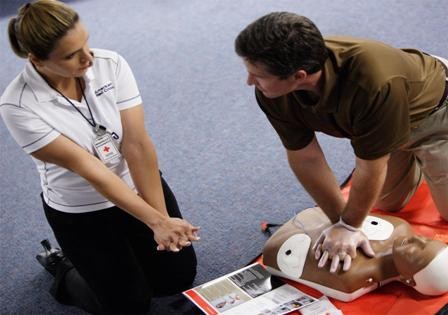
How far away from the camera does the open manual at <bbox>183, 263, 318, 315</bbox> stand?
1854 millimetres

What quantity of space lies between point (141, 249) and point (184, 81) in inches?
60.9

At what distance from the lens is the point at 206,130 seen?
2959 mm

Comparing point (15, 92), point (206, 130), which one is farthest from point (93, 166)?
point (206, 130)

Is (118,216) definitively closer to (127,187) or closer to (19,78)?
(127,187)

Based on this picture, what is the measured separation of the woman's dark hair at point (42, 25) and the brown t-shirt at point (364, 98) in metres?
0.58

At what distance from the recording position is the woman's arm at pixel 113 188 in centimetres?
171

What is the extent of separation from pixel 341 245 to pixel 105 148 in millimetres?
765

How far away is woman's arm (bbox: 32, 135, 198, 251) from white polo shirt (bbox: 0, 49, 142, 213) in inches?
1.5

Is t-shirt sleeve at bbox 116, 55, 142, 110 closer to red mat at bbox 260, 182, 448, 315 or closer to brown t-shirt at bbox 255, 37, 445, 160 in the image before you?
brown t-shirt at bbox 255, 37, 445, 160

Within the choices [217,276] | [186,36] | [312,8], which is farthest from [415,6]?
[217,276]

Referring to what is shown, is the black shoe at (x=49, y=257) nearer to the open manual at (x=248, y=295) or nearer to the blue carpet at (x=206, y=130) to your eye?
the blue carpet at (x=206, y=130)

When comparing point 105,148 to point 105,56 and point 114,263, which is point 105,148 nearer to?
point 105,56

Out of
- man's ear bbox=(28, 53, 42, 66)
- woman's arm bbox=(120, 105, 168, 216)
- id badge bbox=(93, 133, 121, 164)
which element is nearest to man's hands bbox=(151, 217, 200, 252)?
woman's arm bbox=(120, 105, 168, 216)

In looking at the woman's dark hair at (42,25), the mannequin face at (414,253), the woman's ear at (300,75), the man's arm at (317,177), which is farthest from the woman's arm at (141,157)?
the mannequin face at (414,253)
